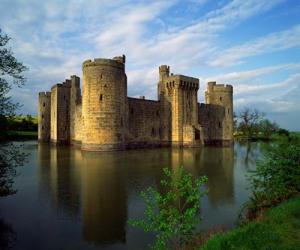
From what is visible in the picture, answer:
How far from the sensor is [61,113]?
39.0 meters

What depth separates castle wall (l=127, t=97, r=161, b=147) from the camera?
3341 cm

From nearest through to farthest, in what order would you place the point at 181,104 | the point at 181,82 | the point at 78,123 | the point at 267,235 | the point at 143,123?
1. the point at 267,235
2. the point at 143,123
3. the point at 78,123
4. the point at 181,82
5. the point at 181,104

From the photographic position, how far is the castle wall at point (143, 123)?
110ft

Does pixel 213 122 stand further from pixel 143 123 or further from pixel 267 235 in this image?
pixel 267 235

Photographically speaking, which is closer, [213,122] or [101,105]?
[101,105]

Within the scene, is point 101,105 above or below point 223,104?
below

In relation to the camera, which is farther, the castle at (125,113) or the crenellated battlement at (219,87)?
the crenellated battlement at (219,87)

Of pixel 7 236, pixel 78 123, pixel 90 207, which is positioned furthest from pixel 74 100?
pixel 7 236

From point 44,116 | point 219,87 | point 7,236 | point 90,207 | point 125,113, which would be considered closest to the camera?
point 7,236

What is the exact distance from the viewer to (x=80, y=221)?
8.11 metres

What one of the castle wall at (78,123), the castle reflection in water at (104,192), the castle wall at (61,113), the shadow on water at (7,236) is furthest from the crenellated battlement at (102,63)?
the shadow on water at (7,236)

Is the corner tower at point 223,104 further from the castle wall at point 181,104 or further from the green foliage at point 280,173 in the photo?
the green foliage at point 280,173

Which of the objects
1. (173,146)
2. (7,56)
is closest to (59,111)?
(173,146)

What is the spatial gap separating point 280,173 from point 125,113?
946 inches
